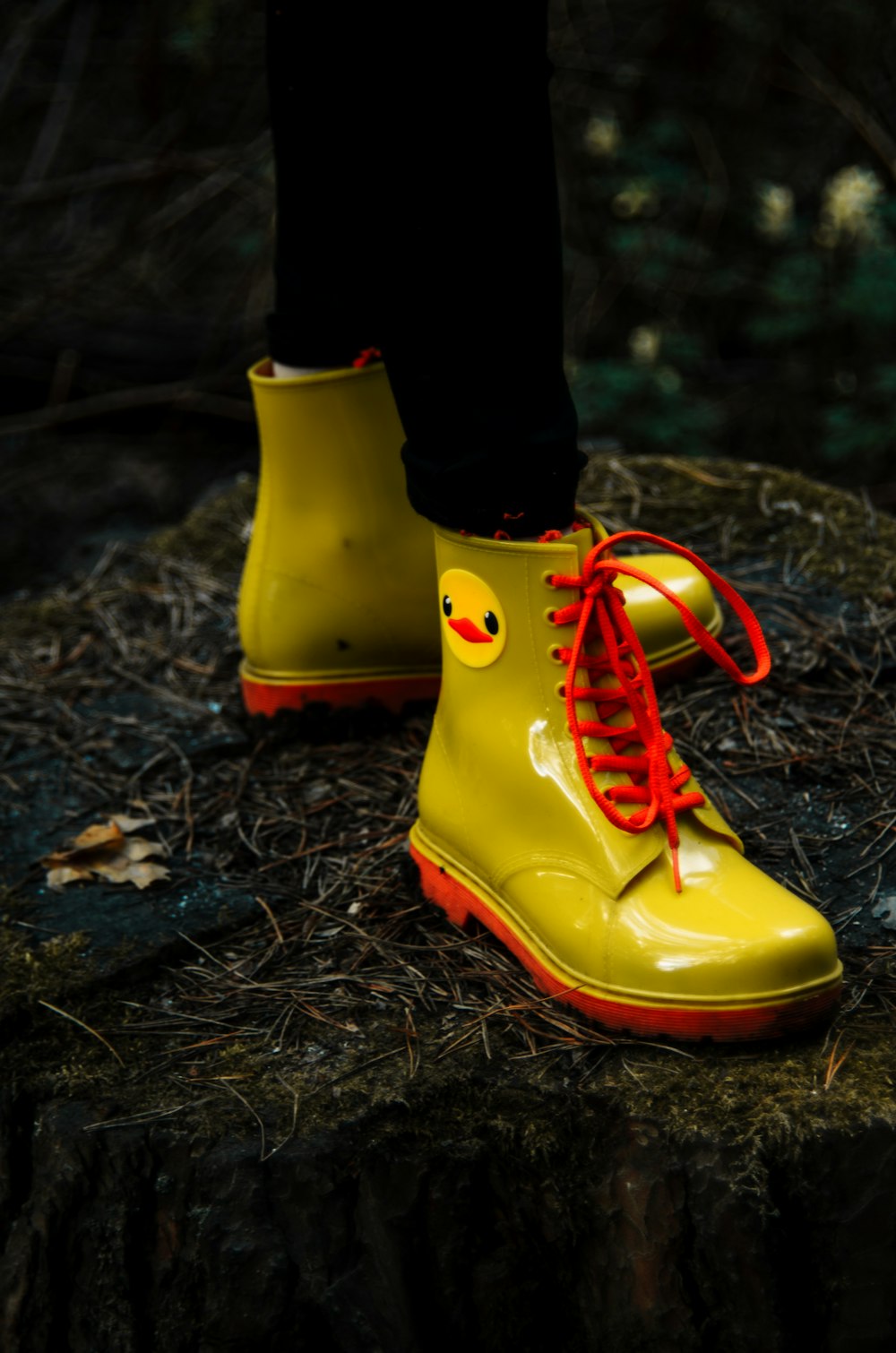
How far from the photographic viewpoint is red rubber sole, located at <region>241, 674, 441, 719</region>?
5.92 feet

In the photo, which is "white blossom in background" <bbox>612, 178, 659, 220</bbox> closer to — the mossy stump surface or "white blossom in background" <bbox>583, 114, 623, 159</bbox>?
"white blossom in background" <bbox>583, 114, 623, 159</bbox>

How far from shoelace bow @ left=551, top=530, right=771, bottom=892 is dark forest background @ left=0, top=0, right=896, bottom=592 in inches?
107

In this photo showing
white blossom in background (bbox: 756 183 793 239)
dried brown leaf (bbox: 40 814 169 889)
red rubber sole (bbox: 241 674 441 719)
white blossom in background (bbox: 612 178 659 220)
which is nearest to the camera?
dried brown leaf (bbox: 40 814 169 889)

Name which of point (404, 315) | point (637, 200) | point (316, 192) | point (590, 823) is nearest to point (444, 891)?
point (590, 823)

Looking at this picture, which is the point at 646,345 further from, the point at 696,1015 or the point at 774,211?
the point at 696,1015

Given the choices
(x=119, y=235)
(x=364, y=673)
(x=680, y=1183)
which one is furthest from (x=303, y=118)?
(x=119, y=235)

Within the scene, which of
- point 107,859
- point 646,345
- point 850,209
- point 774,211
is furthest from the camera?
point 646,345

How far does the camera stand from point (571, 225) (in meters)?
4.27

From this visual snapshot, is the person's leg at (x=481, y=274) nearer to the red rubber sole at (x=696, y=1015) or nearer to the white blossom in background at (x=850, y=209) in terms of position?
the red rubber sole at (x=696, y=1015)

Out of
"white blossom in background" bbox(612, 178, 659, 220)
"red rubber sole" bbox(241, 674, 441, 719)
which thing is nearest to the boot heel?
"red rubber sole" bbox(241, 674, 441, 719)

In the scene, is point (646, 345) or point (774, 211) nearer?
point (774, 211)

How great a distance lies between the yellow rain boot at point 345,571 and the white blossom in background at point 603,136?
2.79m

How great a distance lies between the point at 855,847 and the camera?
1.44 metres

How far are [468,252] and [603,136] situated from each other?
3307 mm
